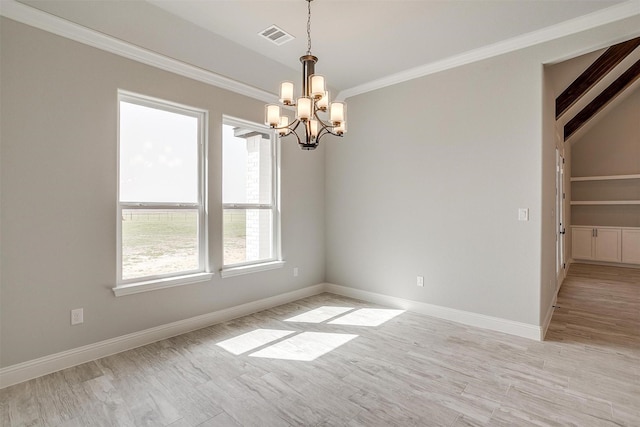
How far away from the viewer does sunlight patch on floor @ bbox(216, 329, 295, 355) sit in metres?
3.01

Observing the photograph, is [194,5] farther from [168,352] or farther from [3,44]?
[168,352]

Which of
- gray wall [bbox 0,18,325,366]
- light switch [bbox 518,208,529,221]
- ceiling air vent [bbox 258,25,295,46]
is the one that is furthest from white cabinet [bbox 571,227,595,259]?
gray wall [bbox 0,18,325,366]

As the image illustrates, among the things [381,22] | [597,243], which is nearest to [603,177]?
[597,243]

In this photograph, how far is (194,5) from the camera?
2803mm

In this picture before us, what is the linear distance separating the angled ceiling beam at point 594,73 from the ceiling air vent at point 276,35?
355 cm

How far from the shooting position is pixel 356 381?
2.46 meters

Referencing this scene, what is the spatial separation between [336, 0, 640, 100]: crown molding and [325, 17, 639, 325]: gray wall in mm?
62

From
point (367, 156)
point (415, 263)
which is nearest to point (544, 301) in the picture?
point (415, 263)

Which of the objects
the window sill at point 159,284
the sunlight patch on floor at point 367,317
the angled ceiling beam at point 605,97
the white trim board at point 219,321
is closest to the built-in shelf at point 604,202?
the angled ceiling beam at point 605,97

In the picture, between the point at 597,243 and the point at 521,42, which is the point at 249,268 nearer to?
the point at 521,42

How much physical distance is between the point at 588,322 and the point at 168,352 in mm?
4531

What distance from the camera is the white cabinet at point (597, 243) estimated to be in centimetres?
695

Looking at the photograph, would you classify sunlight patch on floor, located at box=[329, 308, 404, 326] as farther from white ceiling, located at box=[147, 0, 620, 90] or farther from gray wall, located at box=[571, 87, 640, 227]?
gray wall, located at box=[571, 87, 640, 227]

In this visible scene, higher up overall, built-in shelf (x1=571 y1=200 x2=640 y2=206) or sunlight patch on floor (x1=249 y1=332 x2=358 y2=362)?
built-in shelf (x1=571 y1=200 x2=640 y2=206)
